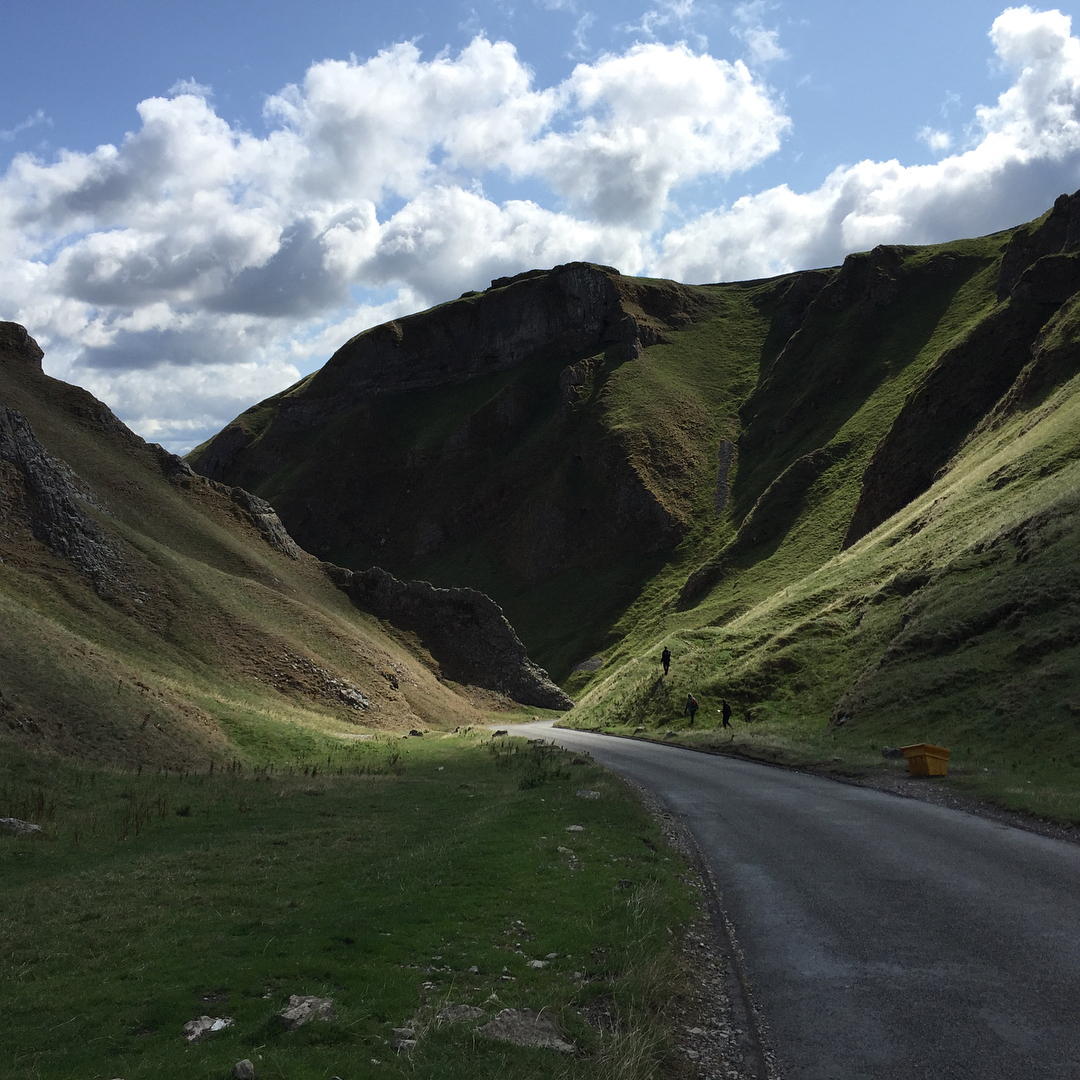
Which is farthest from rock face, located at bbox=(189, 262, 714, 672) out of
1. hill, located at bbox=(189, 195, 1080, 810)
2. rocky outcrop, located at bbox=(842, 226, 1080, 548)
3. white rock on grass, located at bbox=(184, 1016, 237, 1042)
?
white rock on grass, located at bbox=(184, 1016, 237, 1042)

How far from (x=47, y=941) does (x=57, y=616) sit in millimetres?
32498

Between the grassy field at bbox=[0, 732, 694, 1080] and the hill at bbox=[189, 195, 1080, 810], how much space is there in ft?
50.3

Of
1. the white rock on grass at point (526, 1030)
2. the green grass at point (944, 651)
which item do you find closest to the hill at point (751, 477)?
the green grass at point (944, 651)

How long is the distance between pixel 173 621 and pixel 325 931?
38687mm

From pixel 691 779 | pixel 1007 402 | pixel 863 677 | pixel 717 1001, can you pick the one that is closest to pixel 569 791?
pixel 691 779

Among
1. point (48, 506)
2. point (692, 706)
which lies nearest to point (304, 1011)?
point (692, 706)

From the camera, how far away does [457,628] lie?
73.4 m

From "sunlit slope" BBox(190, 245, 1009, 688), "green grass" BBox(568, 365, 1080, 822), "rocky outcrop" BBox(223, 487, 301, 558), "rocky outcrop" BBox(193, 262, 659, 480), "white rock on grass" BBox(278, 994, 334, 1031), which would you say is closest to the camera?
"white rock on grass" BBox(278, 994, 334, 1031)

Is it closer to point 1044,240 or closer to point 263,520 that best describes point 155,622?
point 263,520

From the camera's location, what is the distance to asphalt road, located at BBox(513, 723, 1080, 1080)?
695cm

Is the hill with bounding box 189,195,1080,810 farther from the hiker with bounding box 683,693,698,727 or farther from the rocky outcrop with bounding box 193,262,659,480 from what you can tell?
the hiker with bounding box 683,693,698,727

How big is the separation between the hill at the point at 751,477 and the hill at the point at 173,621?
15169 mm

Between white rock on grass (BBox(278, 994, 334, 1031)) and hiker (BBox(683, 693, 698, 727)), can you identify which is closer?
white rock on grass (BBox(278, 994, 334, 1031))

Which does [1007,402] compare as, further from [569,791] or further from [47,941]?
[47,941]
